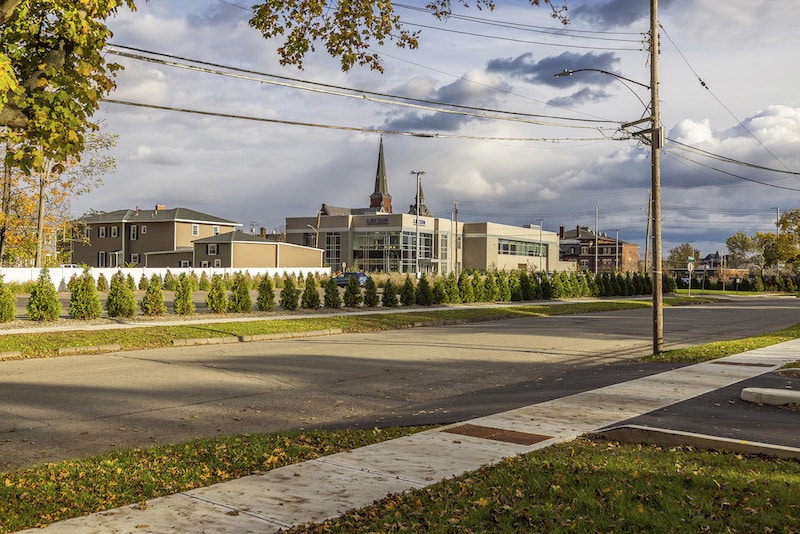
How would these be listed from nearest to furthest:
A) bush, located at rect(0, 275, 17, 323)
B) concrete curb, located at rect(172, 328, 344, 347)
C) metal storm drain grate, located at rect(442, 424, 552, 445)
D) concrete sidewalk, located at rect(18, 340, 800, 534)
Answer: concrete sidewalk, located at rect(18, 340, 800, 534) < metal storm drain grate, located at rect(442, 424, 552, 445) < concrete curb, located at rect(172, 328, 344, 347) < bush, located at rect(0, 275, 17, 323)

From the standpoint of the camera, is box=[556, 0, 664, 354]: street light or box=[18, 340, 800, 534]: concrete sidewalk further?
box=[556, 0, 664, 354]: street light

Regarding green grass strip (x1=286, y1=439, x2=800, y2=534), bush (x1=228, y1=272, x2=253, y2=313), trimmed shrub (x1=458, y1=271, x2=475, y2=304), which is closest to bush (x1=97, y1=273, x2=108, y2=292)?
bush (x1=228, y1=272, x2=253, y2=313)

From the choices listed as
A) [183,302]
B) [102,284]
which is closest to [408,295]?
[183,302]

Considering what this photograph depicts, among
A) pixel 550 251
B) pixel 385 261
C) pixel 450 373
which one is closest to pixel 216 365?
pixel 450 373

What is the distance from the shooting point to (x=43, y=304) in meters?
21.4

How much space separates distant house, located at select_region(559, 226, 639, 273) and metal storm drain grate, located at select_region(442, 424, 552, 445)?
476 ft

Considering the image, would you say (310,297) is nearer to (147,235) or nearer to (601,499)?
(601,499)

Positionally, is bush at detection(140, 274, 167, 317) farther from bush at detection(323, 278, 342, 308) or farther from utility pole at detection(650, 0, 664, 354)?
utility pole at detection(650, 0, 664, 354)

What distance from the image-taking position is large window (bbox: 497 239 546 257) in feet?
360

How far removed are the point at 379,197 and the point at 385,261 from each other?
37.9 meters

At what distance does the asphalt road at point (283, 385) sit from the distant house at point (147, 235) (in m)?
57.6

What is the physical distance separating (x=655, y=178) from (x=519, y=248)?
9800 cm

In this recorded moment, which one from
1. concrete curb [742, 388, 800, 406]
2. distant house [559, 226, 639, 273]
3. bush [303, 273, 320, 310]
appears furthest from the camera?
distant house [559, 226, 639, 273]

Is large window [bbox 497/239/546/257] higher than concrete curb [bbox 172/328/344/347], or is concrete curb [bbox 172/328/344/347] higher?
large window [bbox 497/239/546/257]
